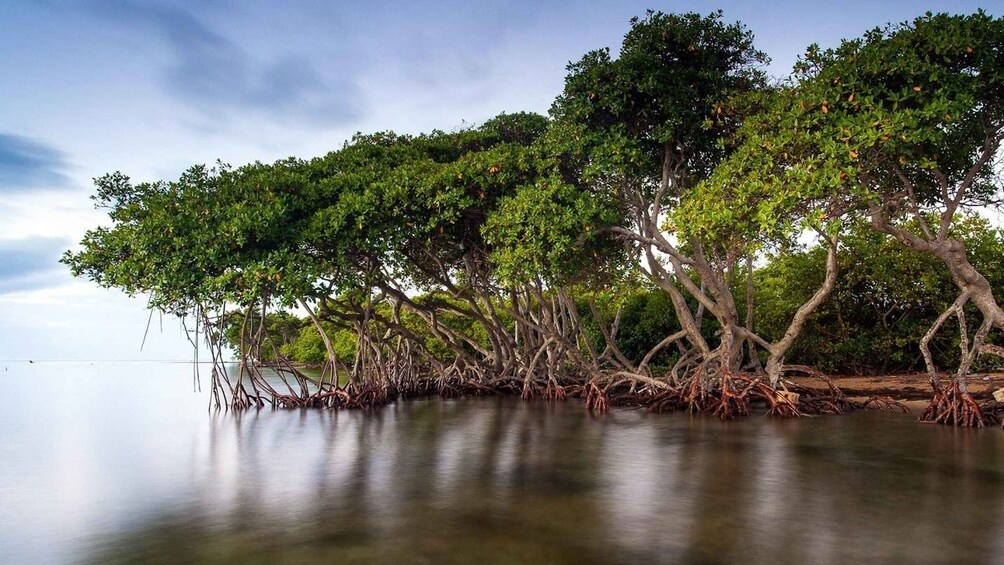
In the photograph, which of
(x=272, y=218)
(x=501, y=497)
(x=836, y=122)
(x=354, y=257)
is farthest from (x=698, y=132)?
(x=501, y=497)

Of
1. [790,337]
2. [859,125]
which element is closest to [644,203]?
[790,337]

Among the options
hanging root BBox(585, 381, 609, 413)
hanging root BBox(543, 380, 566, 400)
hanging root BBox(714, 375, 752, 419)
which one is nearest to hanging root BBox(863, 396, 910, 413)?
hanging root BBox(714, 375, 752, 419)

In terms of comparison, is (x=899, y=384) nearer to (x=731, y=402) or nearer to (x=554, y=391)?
(x=731, y=402)

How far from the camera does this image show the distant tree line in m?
9.98

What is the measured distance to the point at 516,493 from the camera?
6961 millimetres

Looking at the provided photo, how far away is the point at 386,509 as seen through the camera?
641cm

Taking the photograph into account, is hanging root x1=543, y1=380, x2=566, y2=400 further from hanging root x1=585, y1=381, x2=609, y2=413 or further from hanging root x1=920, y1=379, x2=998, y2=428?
hanging root x1=920, y1=379, x2=998, y2=428

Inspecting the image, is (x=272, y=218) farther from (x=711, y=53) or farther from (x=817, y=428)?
(x=817, y=428)

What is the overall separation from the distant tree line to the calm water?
8.09 ft

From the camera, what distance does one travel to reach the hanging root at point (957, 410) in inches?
423

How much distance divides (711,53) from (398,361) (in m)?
10.4

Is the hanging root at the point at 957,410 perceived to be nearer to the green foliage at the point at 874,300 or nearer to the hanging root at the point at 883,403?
the hanging root at the point at 883,403

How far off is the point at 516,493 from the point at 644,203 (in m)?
8.52

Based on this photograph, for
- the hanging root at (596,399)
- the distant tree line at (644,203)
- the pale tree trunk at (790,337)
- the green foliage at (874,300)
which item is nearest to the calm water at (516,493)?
the pale tree trunk at (790,337)
